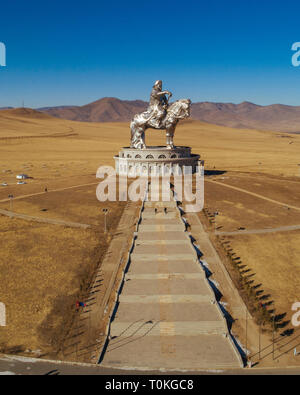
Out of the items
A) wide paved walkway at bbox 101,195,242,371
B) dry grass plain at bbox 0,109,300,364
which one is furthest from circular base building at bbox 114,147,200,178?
wide paved walkway at bbox 101,195,242,371

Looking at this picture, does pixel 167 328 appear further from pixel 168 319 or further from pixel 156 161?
pixel 156 161

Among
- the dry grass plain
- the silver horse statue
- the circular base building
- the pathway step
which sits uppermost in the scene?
the silver horse statue

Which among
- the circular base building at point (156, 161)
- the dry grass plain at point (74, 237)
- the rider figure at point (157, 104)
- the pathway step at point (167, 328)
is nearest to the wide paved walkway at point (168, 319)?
the pathway step at point (167, 328)

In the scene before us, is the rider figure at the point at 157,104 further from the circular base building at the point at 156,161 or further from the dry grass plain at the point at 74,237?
the dry grass plain at the point at 74,237

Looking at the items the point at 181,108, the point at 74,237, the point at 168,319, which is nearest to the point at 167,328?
the point at 168,319

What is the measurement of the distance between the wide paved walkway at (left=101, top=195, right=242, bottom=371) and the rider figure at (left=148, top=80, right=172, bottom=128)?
36.3 meters

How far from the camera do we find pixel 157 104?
2591 inches

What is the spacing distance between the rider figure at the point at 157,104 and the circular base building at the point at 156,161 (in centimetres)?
604

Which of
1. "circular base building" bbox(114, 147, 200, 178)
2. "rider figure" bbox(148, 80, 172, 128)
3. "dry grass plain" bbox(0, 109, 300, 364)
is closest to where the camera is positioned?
"dry grass plain" bbox(0, 109, 300, 364)

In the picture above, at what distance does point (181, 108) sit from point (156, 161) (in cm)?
1152

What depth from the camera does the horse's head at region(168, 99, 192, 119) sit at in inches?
2542

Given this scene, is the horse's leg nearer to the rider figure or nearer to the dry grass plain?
the rider figure

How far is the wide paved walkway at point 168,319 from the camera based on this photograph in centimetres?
2089
